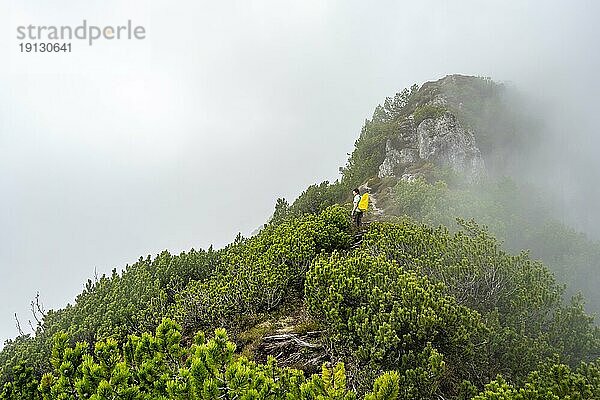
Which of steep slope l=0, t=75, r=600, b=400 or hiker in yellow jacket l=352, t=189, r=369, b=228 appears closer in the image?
steep slope l=0, t=75, r=600, b=400

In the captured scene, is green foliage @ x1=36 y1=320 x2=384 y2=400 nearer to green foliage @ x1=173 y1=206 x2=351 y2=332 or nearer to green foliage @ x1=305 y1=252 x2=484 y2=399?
green foliage @ x1=305 y1=252 x2=484 y2=399

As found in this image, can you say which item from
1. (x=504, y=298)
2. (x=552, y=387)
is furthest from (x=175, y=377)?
(x=504, y=298)

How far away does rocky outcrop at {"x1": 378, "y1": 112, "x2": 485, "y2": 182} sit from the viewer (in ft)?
122

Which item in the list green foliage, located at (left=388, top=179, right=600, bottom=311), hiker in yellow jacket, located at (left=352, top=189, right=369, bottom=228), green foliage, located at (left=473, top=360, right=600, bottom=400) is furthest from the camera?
green foliage, located at (left=388, top=179, right=600, bottom=311)

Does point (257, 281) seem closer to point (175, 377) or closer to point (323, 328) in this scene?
point (323, 328)

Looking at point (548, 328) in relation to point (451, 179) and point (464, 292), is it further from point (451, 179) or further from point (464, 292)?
point (451, 179)

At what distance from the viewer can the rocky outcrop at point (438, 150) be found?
37.1m

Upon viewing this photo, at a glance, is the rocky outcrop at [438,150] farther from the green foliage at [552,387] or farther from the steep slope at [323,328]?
the green foliage at [552,387]

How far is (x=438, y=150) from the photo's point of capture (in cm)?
3738

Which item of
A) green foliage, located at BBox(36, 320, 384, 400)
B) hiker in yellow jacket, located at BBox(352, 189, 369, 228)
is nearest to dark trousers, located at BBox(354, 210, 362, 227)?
hiker in yellow jacket, located at BBox(352, 189, 369, 228)

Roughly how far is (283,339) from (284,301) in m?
2.10

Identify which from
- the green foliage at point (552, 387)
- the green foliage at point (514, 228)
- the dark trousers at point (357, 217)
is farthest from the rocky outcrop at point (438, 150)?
the green foliage at point (552, 387)

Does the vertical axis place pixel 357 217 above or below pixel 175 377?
above

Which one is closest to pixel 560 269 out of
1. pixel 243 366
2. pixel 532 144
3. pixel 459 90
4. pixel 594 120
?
pixel 243 366
